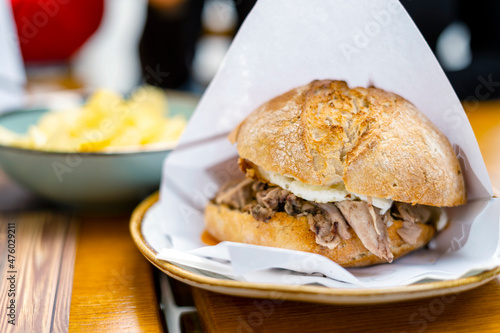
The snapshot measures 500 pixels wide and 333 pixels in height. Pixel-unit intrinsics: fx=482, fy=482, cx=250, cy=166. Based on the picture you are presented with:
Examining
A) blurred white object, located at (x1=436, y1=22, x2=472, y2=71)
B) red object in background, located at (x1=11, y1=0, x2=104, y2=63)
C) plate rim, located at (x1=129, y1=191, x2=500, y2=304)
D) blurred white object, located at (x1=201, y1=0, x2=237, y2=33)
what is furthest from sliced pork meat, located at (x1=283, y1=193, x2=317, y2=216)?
blurred white object, located at (x1=436, y1=22, x2=472, y2=71)

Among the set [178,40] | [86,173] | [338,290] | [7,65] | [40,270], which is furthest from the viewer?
[178,40]

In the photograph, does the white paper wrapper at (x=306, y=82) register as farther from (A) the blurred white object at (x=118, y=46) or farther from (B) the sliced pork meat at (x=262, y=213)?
(A) the blurred white object at (x=118, y=46)

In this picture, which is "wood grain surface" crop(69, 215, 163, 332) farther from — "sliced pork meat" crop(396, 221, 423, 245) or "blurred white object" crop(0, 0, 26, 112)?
"blurred white object" crop(0, 0, 26, 112)

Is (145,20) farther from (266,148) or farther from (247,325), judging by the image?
(247,325)

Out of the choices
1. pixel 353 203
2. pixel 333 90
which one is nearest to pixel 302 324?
pixel 353 203

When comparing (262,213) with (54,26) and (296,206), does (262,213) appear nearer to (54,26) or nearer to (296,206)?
(296,206)

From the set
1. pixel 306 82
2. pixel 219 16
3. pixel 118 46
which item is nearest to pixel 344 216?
pixel 306 82
